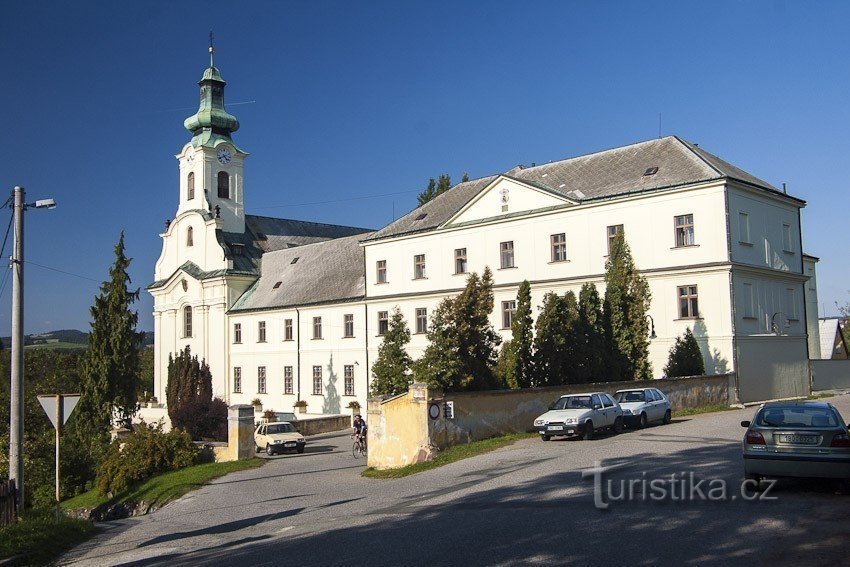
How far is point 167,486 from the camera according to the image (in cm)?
2403

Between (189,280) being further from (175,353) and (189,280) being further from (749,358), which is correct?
(749,358)

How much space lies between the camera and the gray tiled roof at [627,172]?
37.6 m

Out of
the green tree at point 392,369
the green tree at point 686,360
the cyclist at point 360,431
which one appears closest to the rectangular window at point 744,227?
the green tree at point 686,360

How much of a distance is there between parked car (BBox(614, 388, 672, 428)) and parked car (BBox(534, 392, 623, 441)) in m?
0.89

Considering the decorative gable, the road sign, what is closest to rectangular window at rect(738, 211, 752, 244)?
the decorative gable

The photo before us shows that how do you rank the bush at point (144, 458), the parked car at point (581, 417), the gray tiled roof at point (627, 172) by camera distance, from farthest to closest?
the gray tiled roof at point (627, 172), the bush at point (144, 458), the parked car at point (581, 417)

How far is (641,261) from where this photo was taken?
3816 centimetres

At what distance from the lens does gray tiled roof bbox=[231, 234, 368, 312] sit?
5347 centimetres

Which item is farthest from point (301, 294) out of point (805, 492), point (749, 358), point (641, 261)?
point (805, 492)

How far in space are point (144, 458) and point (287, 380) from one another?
27.8 m

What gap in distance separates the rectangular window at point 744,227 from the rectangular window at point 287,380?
30083mm

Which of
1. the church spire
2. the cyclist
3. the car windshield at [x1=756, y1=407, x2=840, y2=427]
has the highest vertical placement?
the church spire

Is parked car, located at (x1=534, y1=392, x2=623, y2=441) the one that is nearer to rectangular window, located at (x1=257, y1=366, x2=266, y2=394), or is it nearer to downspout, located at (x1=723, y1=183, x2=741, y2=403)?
downspout, located at (x1=723, y1=183, x2=741, y2=403)

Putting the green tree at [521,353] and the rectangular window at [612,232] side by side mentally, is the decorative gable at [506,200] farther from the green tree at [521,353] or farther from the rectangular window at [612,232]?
the green tree at [521,353]
